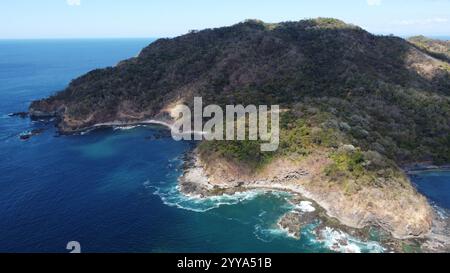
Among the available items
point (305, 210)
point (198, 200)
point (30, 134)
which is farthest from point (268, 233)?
point (30, 134)

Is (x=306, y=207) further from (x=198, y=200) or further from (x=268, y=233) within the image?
(x=198, y=200)

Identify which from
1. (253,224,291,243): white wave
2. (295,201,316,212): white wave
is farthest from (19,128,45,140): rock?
(295,201,316,212): white wave

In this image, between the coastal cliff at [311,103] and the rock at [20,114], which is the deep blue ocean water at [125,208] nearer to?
the coastal cliff at [311,103]

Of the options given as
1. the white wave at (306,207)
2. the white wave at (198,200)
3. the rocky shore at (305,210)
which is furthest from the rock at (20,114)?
the white wave at (306,207)

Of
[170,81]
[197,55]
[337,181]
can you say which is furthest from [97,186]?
[197,55]

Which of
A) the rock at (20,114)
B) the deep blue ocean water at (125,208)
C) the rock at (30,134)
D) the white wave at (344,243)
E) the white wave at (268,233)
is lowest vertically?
the white wave at (344,243)
